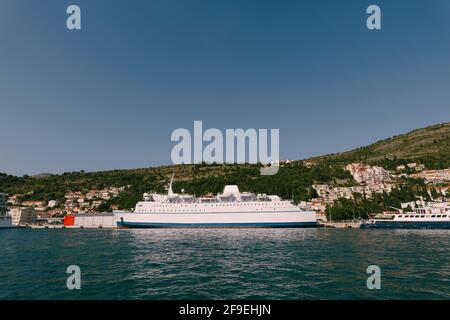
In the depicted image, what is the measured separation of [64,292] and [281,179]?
103 m

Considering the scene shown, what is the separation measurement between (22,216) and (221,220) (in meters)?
70.5

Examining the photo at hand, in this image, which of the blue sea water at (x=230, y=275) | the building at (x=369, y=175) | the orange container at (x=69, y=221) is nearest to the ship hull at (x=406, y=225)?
the blue sea water at (x=230, y=275)

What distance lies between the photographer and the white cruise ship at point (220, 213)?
65312 mm

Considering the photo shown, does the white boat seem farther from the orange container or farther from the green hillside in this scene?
the orange container

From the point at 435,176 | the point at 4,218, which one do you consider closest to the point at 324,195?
the point at 435,176

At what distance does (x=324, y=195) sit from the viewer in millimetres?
102688

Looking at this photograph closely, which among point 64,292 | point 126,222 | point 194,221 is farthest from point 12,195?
point 64,292

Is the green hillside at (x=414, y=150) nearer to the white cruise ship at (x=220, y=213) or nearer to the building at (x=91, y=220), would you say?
the white cruise ship at (x=220, y=213)

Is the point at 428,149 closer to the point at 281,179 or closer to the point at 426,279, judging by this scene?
the point at 281,179

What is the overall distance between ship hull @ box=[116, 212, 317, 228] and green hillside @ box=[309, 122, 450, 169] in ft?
290

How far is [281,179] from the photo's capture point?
114 m

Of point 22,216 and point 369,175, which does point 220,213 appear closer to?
point 22,216

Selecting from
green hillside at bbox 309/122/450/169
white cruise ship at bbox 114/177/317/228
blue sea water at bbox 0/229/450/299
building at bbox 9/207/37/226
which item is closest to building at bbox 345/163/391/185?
green hillside at bbox 309/122/450/169
